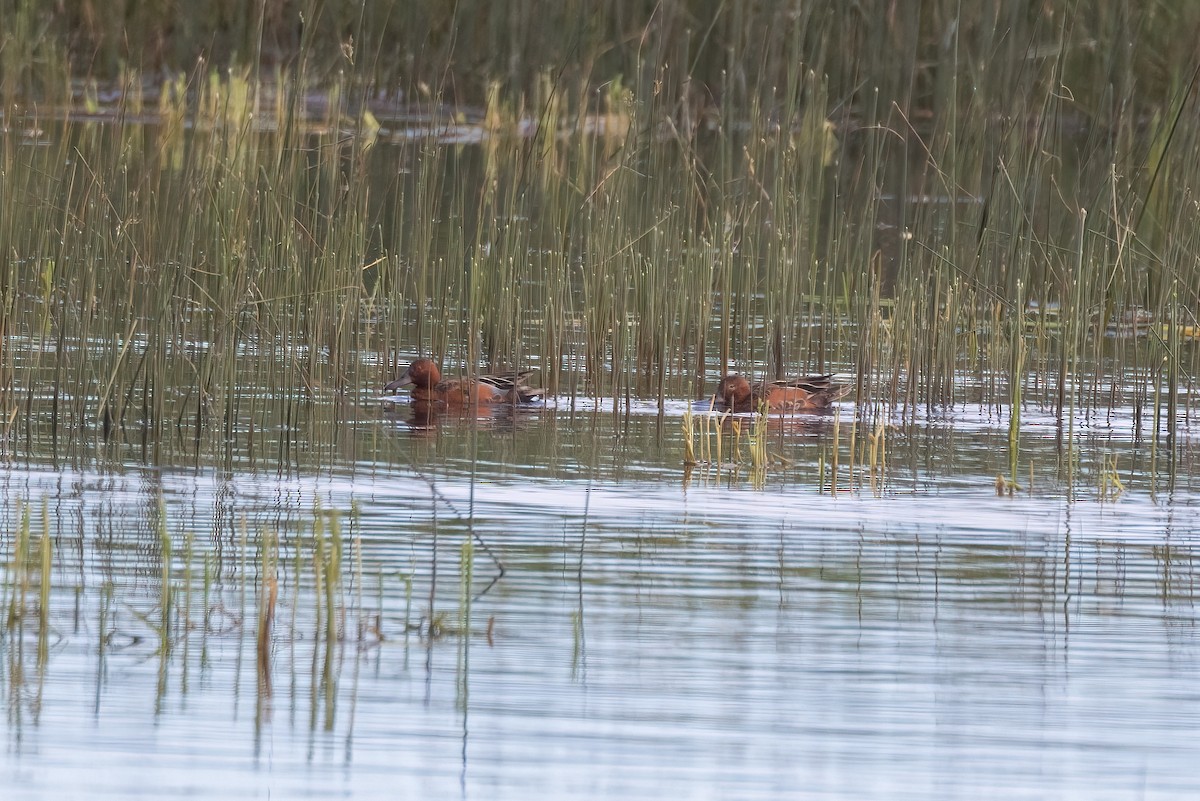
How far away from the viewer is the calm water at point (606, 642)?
306 cm

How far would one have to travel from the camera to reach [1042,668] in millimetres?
3691

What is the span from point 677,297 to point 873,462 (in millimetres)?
2384

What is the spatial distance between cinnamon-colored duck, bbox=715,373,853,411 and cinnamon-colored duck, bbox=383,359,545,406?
65cm

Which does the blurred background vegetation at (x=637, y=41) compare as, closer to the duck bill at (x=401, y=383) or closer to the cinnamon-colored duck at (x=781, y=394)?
the cinnamon-colored duck at (x=781, y=394)

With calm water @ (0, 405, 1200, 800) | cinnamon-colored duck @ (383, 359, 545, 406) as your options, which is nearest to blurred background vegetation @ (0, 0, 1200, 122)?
cinnamon-colored duck @ (383, 359, 545, 406)

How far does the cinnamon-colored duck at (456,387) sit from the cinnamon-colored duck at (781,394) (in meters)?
0.65

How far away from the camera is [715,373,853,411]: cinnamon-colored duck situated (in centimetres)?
737

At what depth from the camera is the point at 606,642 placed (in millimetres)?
3760

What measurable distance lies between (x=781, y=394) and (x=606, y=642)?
369 cm

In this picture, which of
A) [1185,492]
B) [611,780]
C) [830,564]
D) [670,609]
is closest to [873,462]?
[1185,492]

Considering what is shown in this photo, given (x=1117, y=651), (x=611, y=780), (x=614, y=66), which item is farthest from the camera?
(x=614, y=66)

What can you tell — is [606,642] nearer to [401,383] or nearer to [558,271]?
[558,271]

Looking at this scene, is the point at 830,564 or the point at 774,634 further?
the point at 830,564

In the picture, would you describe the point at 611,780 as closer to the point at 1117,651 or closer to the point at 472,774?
the point at 472,774
